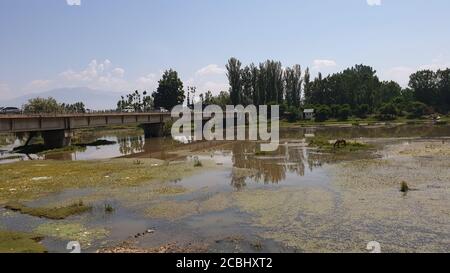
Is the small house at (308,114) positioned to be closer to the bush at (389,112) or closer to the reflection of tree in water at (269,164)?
the bush at (389,112)

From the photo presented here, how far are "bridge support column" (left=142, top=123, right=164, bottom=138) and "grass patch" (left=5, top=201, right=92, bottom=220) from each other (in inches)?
2569

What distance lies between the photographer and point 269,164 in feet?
133

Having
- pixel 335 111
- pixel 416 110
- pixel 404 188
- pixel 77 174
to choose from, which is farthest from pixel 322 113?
pixel 404 188

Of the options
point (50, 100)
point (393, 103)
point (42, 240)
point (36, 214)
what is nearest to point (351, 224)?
point (42, 240)

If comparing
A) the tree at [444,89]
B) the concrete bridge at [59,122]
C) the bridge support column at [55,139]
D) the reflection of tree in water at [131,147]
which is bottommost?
the reflection of tree in water at [131,147]

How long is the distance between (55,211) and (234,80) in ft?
373

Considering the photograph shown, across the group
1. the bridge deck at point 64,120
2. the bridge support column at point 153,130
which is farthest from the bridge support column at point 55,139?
the bridge support column at point 153,130

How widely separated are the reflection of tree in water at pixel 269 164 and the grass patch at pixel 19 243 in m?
14.2

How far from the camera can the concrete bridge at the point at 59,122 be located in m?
53.6

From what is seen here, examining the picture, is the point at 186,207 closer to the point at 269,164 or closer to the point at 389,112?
the point at 269,164

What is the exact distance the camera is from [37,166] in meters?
44.0

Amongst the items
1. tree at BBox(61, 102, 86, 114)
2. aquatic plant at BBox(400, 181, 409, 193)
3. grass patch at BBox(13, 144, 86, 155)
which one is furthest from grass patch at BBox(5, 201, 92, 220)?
tree at BBox(61, 102, 86, 114)

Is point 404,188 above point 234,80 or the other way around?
the other way around

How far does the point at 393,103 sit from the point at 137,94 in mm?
96607
